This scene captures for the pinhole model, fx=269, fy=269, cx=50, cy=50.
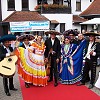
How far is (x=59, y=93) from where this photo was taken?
764 cm

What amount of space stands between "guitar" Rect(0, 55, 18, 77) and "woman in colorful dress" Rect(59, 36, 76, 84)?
1905 mm

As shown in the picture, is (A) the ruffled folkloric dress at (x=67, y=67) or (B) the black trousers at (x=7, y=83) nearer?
(B) the black trousers at (x=7, y=83)

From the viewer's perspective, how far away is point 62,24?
3028 centimetres

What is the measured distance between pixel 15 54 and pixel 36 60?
0.85 meters

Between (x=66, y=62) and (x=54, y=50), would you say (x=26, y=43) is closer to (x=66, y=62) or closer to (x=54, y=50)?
(x=54, y=50)

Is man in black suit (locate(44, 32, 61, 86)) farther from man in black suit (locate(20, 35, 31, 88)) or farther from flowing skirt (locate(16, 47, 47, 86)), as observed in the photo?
man in black suit (locate(20, 35, 31, 88))

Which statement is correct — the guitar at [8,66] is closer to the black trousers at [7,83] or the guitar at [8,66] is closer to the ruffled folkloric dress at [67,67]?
the black trousers at [7,83]

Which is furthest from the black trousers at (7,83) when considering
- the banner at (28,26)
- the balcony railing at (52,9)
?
the balcony railing at (52,9)

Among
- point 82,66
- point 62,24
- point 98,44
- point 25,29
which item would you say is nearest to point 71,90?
point 82,66

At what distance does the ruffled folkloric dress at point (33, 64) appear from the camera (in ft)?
26.8

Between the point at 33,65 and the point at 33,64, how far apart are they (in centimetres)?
3

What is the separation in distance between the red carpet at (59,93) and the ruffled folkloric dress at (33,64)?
10.7 inches

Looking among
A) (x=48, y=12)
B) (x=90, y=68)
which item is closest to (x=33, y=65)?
(x=90, y=68)

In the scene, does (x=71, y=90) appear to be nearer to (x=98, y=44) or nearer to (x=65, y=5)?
(x=98, y=44)
